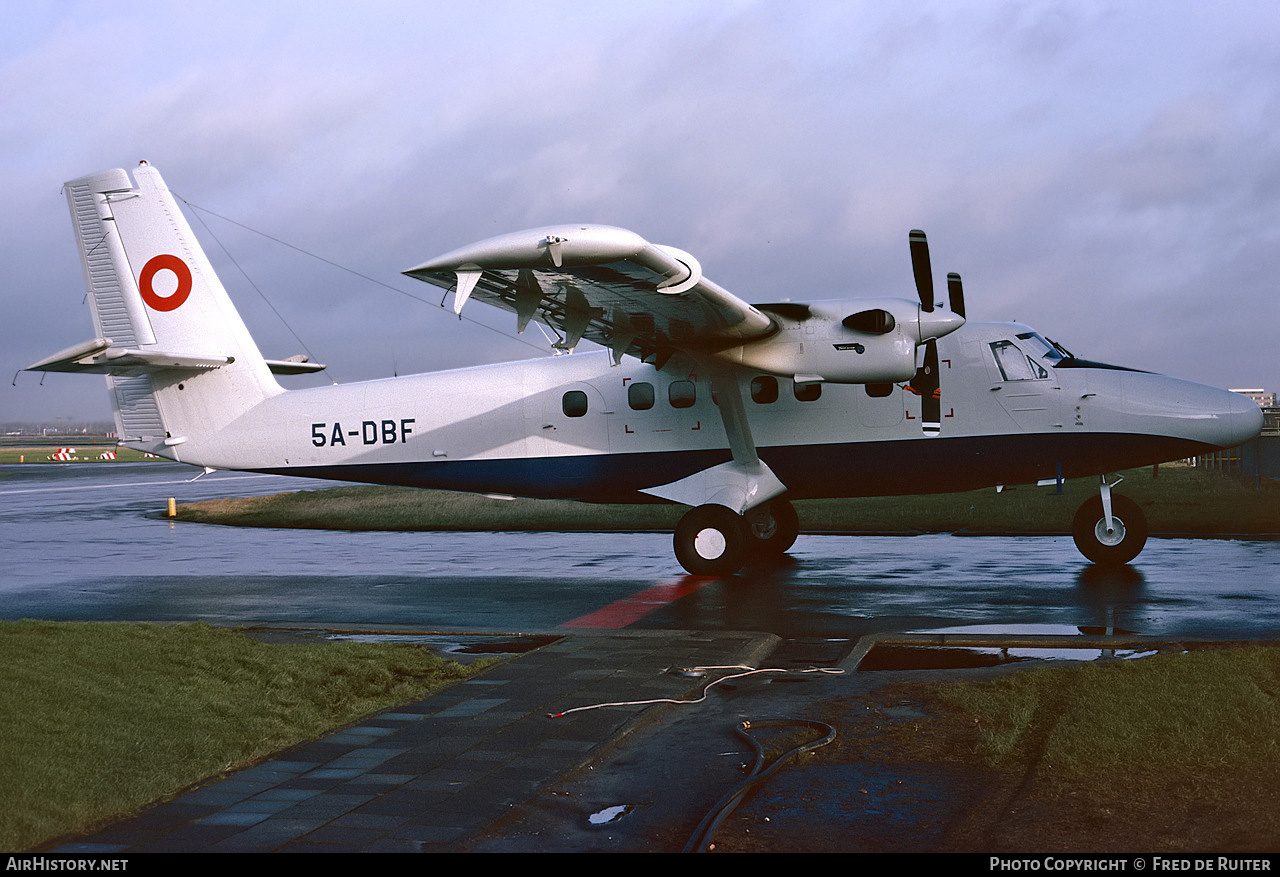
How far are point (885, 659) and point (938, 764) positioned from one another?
3229 millimetres

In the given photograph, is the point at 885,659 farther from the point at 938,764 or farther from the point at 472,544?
the point at 472,544

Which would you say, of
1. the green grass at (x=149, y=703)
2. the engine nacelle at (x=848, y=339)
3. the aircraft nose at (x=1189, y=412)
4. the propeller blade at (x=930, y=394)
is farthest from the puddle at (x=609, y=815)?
the aircraft nose at (x=1189, y=412)

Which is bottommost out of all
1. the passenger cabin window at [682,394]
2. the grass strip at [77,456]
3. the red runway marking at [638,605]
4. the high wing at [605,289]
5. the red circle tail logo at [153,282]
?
the red runway marking at [638,605]

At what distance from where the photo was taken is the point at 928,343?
15148 mm

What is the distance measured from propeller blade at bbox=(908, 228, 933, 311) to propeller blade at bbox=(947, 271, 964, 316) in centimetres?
96

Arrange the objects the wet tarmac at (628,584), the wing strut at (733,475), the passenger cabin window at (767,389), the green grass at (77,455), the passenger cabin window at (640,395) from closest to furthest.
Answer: the wet tarmac at (628,584) → the wing strut at (733,475) → the passenger cabin window at (767,389) → the passenger cabin window at (640,395) → the green grass at (77,455)

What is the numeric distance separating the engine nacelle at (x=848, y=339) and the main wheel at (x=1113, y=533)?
153 inches

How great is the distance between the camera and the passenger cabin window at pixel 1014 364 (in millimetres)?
15500

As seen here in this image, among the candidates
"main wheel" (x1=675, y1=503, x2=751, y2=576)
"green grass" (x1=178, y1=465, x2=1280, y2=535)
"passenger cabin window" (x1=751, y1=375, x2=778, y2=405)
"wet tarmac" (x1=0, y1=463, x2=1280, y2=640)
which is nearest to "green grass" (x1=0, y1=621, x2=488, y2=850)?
"wet tarmac" (x1=0, y1=463, x2=1280, y2=640)

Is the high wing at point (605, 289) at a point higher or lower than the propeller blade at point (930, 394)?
higher

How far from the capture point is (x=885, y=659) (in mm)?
9109

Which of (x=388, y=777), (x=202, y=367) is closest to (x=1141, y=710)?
(x=388, y=777)

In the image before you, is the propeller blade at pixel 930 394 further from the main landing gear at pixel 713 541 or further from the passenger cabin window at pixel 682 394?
the passenger cabin window at pixel 682 394

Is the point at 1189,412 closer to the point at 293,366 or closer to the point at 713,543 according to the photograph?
the point at 713,543
